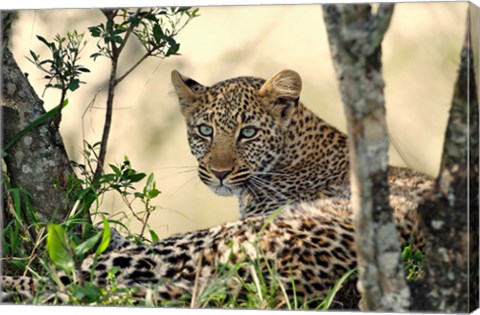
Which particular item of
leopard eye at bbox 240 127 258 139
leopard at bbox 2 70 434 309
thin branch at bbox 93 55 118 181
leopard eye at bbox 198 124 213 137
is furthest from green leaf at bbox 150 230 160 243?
leopard eye at bbox 240 127 258 139

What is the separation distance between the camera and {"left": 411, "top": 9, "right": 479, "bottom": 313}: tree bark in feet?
22.1

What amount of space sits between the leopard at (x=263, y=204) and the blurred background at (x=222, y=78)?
11 cm

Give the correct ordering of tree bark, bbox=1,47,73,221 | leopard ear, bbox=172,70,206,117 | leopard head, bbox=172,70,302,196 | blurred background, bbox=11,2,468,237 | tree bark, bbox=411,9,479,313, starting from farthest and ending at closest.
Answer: tree bark, bbox=1,47,73,221 → leopard ear, bbox=172,70,206,117 → leopard head, bbox=172,70,302,196 → blurred background, bbox=11,2,468,237 → tree bark, bbox=411,9,479,313

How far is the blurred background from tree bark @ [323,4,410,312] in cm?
108

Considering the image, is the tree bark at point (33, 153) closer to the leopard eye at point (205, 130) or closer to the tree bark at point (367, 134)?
the leopard eye at point (205, 130)

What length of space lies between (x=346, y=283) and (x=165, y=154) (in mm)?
1861

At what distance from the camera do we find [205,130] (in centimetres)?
841

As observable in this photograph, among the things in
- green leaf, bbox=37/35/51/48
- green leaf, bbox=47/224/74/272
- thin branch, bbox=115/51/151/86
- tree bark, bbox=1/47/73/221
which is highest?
green leaf, bbox=37/35/51/48

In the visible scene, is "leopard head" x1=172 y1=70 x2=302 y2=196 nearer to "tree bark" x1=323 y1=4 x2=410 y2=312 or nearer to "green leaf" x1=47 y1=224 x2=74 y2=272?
"green leaf" x1=47 y1=224 x2=74 y2=272

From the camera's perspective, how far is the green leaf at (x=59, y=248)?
23.6ft

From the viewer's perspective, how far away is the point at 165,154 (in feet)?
27.5

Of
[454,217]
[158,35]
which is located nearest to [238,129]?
[158,35]

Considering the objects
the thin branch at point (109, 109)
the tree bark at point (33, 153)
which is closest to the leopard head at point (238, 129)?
the thin branch at point (109, 109)

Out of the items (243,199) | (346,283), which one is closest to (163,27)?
(243,199)
